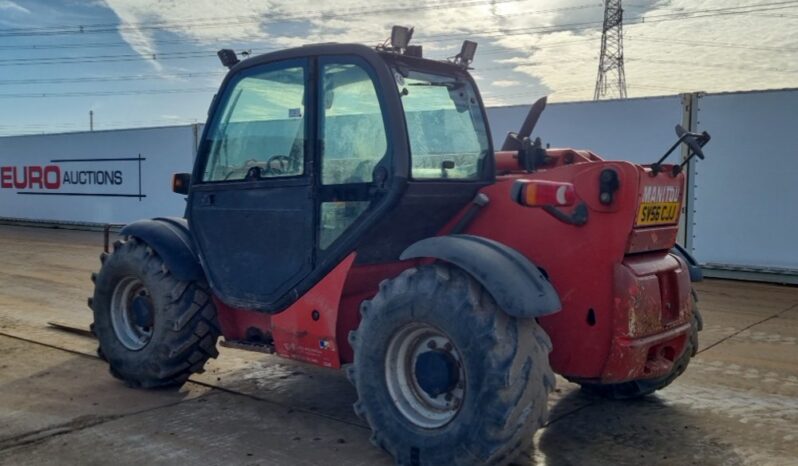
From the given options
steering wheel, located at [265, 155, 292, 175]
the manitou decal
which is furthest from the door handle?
the manitou decal

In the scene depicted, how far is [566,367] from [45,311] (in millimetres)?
6102

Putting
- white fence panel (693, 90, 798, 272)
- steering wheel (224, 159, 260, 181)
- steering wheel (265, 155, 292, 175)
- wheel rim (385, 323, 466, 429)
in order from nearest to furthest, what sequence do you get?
1. wheel rim (385, 323, 466, 429)
2. steering wheel (265, 155, 292, 175)
3. steering wheel (224, 159, 260, 181)
4. white fence panel (693, 90, 798, 272)

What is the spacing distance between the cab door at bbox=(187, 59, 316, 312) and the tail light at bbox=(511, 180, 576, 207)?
3.94 feet

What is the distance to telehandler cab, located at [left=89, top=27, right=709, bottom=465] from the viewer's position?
3541mm

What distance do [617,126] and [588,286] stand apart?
8.36 metres

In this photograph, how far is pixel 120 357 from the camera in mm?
5246

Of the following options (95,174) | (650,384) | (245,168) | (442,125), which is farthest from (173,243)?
(95,174)

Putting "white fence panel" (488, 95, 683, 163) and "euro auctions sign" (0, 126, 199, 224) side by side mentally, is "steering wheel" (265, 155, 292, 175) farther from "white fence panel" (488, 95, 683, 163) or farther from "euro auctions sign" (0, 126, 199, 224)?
"euro auctions sign" (0, 126, 199, 224)

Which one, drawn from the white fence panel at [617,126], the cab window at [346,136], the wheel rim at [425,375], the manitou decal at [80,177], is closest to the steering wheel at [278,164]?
the cab window at [346,136]

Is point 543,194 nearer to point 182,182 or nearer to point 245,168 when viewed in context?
point 245,168

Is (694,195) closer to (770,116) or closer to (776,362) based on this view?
(770,116)

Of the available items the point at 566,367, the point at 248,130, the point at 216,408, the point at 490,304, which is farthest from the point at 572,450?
the point at 248,130

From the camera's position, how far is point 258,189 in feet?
15.0

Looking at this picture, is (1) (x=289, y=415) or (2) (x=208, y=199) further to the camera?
(2) (x=208, y=199)
